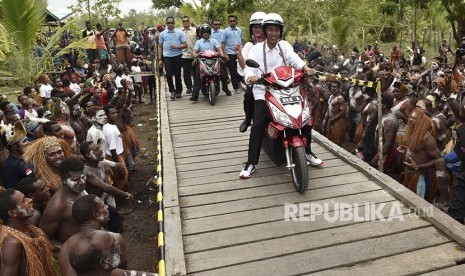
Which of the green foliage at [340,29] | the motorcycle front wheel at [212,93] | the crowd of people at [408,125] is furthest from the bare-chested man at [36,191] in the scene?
the green foliage at [340,29]

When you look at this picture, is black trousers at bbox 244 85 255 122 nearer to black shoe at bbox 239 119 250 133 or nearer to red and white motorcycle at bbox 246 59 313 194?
black shoe at bbox 239 119 250 133

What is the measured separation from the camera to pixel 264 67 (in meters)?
5.01

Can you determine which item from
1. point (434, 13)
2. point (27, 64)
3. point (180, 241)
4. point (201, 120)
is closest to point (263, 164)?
point (180, 241)

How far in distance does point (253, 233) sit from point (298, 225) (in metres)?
0.44

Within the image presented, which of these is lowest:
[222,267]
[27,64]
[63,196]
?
[222,267]

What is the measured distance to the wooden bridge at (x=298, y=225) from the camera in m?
3.20

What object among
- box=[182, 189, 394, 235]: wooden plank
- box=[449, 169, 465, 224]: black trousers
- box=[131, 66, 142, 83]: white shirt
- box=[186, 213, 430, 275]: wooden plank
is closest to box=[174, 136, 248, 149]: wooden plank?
box=[182, 189, 394, 235]: wooden plank

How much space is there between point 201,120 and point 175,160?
2.14 m

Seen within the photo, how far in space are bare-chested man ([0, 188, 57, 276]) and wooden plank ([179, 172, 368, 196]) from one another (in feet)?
5.78

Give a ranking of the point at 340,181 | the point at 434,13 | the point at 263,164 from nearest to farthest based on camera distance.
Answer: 1. the point at 340,181
2. the point at 263,164
3. the point at 434,13

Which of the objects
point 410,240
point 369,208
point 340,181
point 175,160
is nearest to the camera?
point 410,240

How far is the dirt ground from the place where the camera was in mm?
5129

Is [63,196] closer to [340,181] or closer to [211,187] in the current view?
[211,187]

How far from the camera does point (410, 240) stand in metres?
3.45
